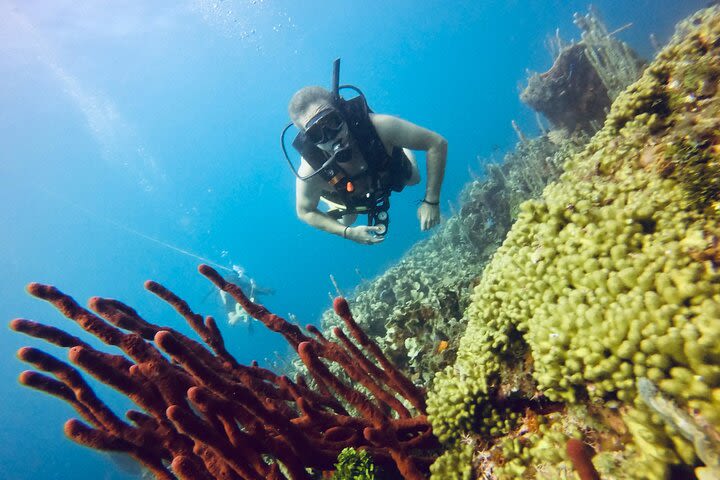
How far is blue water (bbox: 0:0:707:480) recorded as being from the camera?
126 ft

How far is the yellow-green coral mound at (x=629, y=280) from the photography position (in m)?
1.26

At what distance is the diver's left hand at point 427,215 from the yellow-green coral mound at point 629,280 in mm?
2266

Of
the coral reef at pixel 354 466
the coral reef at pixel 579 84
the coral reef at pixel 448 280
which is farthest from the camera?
the coral reef at pixel 579 84

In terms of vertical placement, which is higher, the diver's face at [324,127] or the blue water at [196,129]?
the blue water at [196,129]

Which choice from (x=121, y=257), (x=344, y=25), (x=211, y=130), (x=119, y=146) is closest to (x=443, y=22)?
(x=344, y=25)

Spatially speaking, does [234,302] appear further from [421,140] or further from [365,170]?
[421,140]

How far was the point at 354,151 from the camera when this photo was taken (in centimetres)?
489

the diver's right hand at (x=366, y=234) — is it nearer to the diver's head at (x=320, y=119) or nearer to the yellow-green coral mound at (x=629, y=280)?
the diver's head at (x=320, y=119)

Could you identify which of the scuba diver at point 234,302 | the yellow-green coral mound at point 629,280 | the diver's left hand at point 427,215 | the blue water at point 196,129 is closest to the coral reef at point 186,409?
the yellow-green coral mound at point 629,280

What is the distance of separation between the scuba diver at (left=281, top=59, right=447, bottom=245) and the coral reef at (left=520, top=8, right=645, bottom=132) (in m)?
5.52

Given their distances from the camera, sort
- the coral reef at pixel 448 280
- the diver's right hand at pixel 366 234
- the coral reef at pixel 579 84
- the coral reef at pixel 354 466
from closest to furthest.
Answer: the coral reef at pixel 354 466 < the coral reef at pixel 448 280 < the diver's right hand at pixel 366 234 < the coral reef at pixel 579 84

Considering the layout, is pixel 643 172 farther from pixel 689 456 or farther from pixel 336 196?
pixel 336 196

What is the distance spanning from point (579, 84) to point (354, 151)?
24.4ft

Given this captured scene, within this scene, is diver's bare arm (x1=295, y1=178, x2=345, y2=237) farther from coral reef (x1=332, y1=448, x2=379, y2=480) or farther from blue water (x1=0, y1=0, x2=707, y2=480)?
blue water (x1=0, y1=0, x2=707, y2=480)
